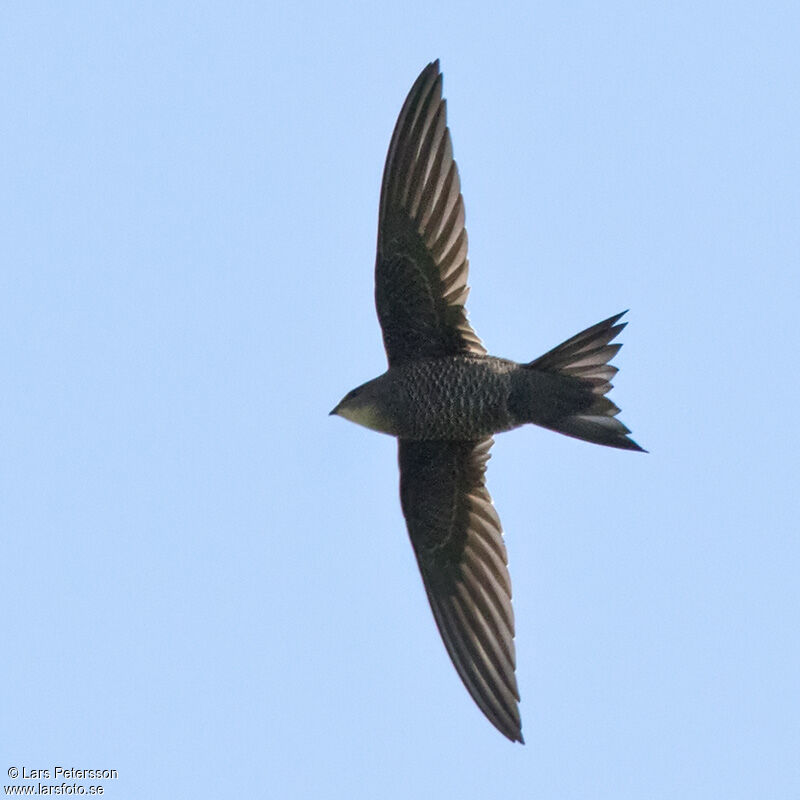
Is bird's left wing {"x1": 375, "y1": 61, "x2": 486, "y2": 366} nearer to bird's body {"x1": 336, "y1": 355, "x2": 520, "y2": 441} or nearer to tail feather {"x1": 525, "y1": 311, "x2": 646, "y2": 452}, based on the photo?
bird's body {"x1": 336, "y1": 355, "x2": 520, "y2": 441}

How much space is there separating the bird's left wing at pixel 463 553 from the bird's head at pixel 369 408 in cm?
32

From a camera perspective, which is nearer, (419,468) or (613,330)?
(613,330)

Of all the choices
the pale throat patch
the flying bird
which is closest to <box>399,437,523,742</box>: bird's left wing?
the flying bird

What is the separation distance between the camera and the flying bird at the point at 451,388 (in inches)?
306

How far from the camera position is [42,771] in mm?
8266

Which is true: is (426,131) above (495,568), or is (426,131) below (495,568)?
above

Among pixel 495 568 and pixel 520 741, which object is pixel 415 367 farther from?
pixel 520 741

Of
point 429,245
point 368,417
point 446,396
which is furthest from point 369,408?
point 429,245

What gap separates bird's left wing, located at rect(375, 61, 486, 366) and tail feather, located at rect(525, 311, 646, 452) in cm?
52

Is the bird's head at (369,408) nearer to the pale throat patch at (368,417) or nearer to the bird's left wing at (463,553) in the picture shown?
the pale throat patch at (368,417)

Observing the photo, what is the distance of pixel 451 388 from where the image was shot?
7973 mm

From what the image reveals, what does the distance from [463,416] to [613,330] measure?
87cm

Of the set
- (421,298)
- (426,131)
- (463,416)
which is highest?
(426,131)

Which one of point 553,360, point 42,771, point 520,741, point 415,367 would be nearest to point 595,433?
point 553,360
